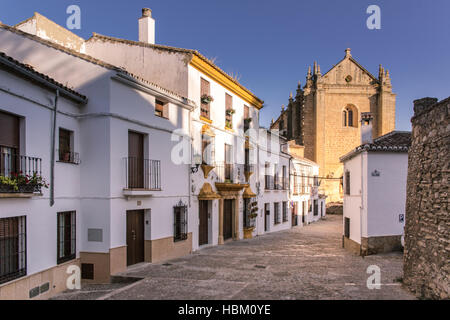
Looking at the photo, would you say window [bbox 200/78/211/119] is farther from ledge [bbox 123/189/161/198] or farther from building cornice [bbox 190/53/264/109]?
ledge [bbox 123/189/161/198]

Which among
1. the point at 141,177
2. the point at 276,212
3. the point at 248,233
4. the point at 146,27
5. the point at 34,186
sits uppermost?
the point at 146,27

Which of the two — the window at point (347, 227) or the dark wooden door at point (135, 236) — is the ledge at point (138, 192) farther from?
the window at point (347, 227)

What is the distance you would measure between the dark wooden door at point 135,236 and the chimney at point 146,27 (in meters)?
8.83

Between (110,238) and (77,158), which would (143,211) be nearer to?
(110,238)

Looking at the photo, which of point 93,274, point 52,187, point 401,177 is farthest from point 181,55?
point 401,177

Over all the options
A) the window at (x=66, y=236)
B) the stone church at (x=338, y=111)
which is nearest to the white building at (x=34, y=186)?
the window at (x=66, y=236)

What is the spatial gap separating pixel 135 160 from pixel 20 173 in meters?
4.24

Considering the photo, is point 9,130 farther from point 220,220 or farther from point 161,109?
point 220,220

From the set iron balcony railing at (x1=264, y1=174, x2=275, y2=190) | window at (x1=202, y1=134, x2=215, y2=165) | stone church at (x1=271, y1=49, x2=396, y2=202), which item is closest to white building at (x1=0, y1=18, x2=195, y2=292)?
window at (x1=202, y1=134, x2=215, y2=165)

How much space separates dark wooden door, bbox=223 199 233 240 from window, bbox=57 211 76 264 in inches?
382

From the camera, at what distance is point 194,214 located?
16.0m

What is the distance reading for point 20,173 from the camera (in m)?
8.45

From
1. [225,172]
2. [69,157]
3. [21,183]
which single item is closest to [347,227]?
[225,172]

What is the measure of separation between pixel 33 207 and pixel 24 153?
4.37 feet
